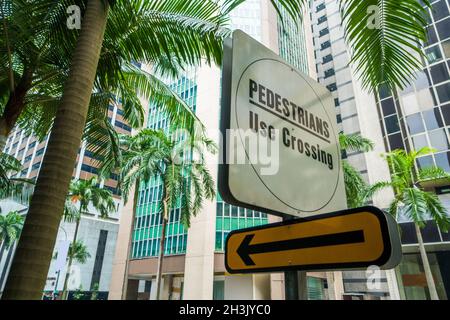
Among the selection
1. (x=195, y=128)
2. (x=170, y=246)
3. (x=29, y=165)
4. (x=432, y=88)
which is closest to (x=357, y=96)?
(x=432, y=88)

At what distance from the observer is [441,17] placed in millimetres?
23812

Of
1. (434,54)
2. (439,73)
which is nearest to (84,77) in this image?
(439,73)

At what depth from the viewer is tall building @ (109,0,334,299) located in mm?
27625

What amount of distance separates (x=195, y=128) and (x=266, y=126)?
5.71 metres

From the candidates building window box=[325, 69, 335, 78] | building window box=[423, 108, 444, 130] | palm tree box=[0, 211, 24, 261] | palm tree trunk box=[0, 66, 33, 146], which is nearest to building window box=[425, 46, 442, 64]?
building window box=[423, 108, 444, 130]

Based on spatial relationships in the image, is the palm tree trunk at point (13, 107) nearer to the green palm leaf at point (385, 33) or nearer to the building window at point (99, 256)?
the green palm leaf at point (385, 33)

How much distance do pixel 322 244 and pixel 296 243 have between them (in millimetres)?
107

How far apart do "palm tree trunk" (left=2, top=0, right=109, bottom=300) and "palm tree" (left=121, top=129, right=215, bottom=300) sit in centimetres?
1463

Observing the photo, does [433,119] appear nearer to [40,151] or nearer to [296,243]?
[296,243]

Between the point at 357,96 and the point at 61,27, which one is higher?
the point at 357,96

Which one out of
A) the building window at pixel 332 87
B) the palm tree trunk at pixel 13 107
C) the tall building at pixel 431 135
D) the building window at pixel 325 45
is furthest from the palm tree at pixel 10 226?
the building window at pixel 325 45

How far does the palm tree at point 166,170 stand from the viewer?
59.9 feet

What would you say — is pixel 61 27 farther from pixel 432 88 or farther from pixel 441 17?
pixel 441 17
